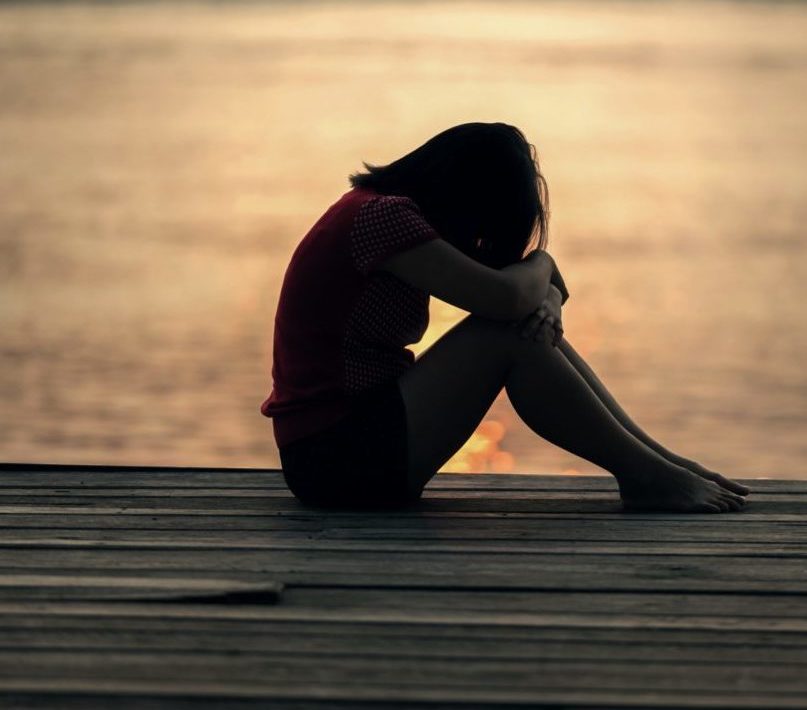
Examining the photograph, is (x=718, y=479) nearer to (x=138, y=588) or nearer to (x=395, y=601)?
(x=395, y=601)

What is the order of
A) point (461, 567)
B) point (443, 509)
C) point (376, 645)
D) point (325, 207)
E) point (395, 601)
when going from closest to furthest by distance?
1. point (376, 645)
2. point (395, 601)
3. point (461, 567)
4. point (443, 509)
5. point (325, 207)

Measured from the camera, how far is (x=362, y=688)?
222 centimetres

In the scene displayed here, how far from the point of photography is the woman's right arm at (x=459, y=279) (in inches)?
124

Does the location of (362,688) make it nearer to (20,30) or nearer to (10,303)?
(10,303)

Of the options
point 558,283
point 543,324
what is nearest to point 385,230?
point 543,324

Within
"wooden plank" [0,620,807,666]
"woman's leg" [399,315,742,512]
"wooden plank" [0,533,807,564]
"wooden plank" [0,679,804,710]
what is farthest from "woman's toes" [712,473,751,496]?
"wooden plank" [0,679,804,710]

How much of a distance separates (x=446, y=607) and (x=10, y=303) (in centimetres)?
673

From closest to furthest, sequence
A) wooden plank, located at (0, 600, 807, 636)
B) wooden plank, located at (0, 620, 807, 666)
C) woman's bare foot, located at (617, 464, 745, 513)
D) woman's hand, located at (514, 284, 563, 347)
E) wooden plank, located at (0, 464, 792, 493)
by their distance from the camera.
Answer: wooden plank, located at (0, 620, 807, 666)
wooden plank, located at (0, 600, 807, 636)
woman's hand, located at (514, 284, 563, 347)
woman's bare foot, located at (617, 464, 745, 513)
wooden plank, located at (0, 464, 792, 493)

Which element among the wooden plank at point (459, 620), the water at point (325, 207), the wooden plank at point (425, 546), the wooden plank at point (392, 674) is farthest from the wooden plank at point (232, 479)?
the water at point (325, 207)

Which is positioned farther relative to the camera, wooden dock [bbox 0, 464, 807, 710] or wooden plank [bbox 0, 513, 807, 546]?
wooden plank [bbox 0, 513, 807, 546]

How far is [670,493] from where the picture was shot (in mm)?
3371

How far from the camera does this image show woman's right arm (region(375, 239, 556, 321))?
10.4 ft

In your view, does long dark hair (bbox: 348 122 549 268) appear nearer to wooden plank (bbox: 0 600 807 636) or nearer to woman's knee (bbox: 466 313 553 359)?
woman's knee (bbox: 466 313 553 359)

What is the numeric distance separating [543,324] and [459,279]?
0.70ft
